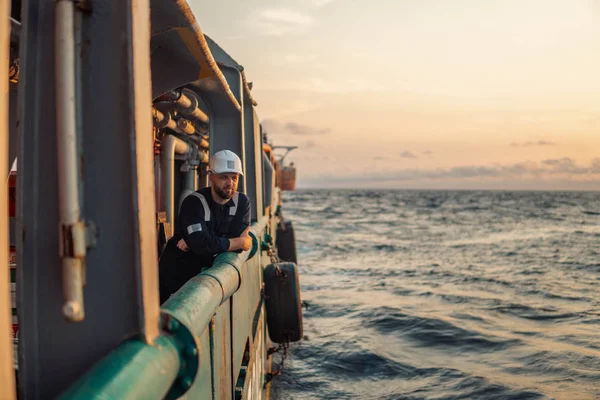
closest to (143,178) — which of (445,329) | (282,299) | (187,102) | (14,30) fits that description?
(14,30)

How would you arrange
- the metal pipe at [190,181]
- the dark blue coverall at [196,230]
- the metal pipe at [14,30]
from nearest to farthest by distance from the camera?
the metal pipe at [14,30] → the dark blue coverall at [196,230] → the metal pipe at [190,181]

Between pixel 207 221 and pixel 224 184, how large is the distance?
0.33 meters

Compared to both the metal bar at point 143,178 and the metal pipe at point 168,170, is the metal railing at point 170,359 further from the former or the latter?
the metal pipe at point 168,170

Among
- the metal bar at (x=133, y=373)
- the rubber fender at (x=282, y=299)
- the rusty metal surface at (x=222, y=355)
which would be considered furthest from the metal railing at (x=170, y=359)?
the rubber fender at (x=282, y=299)

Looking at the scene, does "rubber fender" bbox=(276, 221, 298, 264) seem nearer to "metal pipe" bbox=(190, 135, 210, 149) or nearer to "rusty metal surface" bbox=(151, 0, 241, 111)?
"metal pipe" bbox=(190, 135, 210, 149)

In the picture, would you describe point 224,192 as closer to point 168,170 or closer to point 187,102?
point 187,102

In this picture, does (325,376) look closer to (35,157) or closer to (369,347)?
(369,347)

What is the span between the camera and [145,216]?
1968 millimetres

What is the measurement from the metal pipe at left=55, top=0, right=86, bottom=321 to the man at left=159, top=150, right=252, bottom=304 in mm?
2564

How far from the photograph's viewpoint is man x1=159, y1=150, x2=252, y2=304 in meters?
4.56

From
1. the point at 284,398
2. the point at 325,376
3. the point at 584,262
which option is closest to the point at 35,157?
the point at 284,398

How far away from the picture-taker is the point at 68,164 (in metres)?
1.78

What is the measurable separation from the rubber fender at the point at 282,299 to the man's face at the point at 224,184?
11.2ft

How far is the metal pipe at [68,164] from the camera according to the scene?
70.2 inches
